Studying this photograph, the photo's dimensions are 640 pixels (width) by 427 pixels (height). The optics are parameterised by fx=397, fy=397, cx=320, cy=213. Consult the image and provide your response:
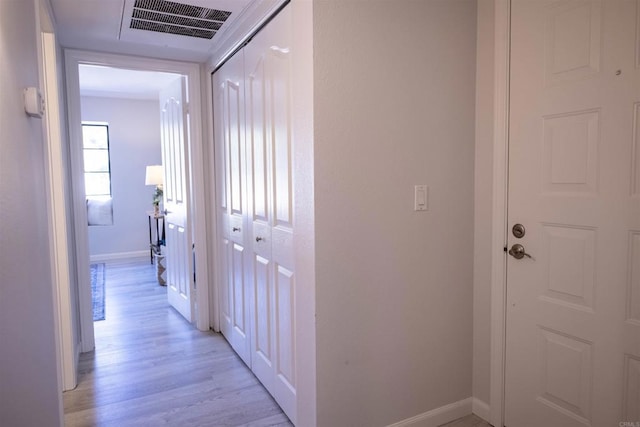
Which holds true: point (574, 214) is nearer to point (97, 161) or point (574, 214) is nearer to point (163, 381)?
point (163, 381)

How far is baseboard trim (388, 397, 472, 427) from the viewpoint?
1.96 m

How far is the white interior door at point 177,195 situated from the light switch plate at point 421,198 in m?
2.12

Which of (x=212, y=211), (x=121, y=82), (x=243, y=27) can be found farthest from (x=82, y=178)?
(x=121, y=82)

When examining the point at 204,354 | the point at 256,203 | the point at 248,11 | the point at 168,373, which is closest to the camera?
the point at 248,11

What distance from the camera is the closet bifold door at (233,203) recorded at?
2584mm

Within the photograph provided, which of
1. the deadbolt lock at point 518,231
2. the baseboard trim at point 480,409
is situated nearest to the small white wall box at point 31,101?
the deadbolt lock at point 518,231

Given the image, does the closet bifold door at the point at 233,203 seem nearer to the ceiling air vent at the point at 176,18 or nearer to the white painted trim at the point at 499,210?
the ceiling air vent at the point at 176,18

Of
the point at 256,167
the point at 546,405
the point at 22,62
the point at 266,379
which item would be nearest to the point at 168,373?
the point at 266,379

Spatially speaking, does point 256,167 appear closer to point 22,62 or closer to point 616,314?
point 22,62

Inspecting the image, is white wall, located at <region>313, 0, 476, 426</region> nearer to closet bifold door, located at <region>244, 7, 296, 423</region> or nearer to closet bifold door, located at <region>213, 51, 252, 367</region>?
closet bifold door, located at <region>244, 7, 296, 423</region>

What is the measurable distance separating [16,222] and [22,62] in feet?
1.98

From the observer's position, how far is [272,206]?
215 centimetres

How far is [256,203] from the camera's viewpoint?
2389 mm

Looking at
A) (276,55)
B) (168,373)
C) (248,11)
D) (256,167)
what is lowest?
(168,373)
